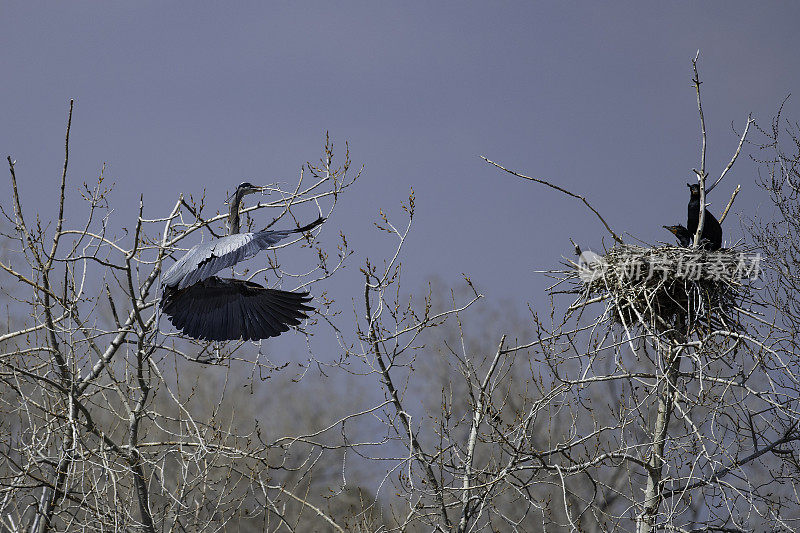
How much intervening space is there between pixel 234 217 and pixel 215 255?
46.7 inches

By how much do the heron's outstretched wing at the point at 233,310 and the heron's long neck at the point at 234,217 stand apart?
0.48 meters

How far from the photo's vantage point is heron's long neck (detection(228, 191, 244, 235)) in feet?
26.7

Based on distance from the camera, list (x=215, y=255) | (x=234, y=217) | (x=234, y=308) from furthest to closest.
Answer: (x=234, y=308) → (x=234, y=217) → (x=215, y=255)

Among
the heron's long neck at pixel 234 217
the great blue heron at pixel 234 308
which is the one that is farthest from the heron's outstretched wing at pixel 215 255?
the heron's long neck at pixel 234 217

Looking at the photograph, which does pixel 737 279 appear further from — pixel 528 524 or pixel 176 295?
pixel 528 524

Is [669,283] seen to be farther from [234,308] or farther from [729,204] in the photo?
[234,308]

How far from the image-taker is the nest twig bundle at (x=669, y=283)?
7035 millimetres

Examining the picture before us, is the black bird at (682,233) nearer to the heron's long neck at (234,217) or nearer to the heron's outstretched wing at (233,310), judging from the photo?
the heron's outstretched wing at (233,310)

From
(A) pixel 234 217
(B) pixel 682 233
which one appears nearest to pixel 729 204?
(B) pixel 682 233

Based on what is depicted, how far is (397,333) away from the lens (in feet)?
22.5

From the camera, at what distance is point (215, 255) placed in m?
7.07

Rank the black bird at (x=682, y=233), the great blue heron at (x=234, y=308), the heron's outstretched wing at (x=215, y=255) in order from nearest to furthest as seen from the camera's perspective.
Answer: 1. the heron's outstretched wing at (x=215, y=255)
2. the great blue heron at (x=234, y=308)
3. the black bird at (x=682, y=233)

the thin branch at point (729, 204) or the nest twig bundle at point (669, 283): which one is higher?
the thin branch at point (729, 204)

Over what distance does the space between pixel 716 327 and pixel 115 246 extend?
4.99 metres
